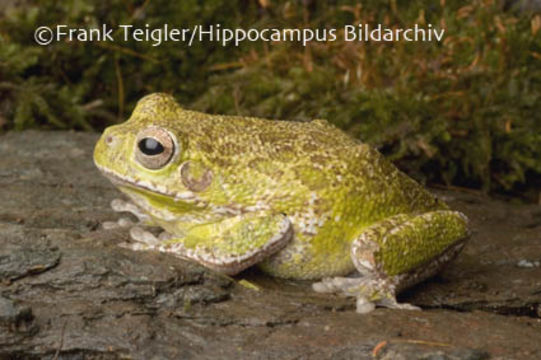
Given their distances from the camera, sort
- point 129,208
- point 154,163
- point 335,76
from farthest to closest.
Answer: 1. point 335,76
2. point 129,208
3. point 154,163

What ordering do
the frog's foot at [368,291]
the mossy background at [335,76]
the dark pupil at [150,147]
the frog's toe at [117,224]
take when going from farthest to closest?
the mossy background at [335,76]
the frog's toe at [117,224]
the dark pupil at [150,147]
the frog's foot at [368,291]

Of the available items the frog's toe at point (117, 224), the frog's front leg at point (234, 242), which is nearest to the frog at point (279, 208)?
the frog's front leg at point (234, 242)

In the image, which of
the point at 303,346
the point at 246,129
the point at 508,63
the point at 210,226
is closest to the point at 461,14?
the point at 508,63

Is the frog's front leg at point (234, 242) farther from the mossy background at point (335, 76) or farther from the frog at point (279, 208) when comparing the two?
the mossy background at point (335, 76)

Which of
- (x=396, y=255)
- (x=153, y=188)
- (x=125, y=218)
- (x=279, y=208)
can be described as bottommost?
(x=396, y=255)

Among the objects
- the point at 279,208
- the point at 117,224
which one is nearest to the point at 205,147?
the point at 279,208

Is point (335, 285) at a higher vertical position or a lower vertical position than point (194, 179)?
lower

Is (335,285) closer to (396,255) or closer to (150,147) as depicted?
(396,255)

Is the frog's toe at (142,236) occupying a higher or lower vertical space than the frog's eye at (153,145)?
lower
